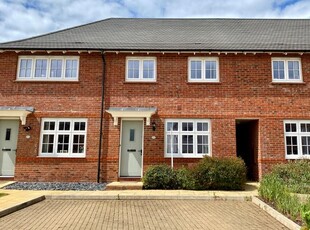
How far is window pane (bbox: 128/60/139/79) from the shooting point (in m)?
12.1

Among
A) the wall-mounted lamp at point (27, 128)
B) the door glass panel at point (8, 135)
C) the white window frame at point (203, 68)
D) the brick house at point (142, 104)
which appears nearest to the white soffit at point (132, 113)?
the brick house at point (142, 104)

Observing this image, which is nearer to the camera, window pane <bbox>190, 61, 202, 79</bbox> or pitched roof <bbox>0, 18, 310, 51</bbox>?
pitched roof <bbox>0, 18, 310, 51</bbox>

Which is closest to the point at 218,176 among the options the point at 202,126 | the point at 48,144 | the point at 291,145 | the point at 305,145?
the point at 202,126

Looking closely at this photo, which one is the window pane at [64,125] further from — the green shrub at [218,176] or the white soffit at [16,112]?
the green shrub at [218,176]

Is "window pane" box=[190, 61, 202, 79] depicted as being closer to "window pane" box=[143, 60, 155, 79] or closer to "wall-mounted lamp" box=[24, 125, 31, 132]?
"window pane" box=[143, 60, 155, 79]

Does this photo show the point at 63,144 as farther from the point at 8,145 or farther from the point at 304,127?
the point at 304,127

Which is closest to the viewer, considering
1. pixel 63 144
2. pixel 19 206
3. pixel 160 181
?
pixel 19 206

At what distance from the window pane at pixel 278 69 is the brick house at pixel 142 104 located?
4 centimetres

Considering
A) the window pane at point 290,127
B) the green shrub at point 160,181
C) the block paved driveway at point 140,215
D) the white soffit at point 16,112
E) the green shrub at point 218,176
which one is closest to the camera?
the block paved driveway at point 140,215

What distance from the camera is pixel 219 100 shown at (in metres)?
11.8

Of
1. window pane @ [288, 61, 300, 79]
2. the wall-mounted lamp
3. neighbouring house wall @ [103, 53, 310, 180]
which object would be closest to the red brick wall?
neighbouring house wall @ [103, 53, 310, 180]

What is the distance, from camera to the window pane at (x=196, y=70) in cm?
1209

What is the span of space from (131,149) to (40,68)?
17.8 feet

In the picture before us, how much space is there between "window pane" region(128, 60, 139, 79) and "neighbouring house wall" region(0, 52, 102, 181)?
4.24 ft
